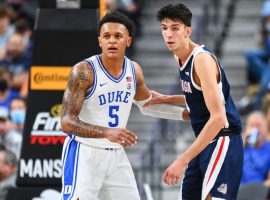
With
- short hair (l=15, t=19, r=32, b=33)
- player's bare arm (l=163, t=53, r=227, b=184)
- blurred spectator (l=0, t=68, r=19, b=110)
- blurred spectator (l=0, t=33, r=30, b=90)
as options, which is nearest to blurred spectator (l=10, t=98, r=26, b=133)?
blurred spectator (l=0, t=68, r=19, b=110)

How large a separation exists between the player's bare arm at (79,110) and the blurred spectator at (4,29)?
828cm

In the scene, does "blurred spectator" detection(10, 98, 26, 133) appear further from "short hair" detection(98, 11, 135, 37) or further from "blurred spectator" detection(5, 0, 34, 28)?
"short hair" detection(98, 11, 135, 37)

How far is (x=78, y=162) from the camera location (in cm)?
998

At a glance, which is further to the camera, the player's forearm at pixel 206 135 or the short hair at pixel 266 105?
the short hair at pixel 266 105

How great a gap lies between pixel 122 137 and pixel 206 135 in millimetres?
745

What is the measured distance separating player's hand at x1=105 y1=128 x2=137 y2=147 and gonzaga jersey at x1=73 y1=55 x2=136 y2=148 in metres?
0.61

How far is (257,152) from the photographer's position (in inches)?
548

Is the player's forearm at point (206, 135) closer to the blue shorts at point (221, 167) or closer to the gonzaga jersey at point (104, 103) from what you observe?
the blue shorts at point (221, 167)

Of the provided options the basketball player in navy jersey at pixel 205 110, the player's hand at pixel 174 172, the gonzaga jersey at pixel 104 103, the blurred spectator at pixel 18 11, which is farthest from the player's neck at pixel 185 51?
the blurred spectator at pixel 18 11

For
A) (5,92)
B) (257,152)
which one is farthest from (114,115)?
(5,92)

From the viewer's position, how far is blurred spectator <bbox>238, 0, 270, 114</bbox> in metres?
16.2

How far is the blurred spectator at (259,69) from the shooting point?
1617 centimetres

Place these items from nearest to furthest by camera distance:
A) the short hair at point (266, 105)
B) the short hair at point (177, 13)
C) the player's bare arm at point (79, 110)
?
the player's bare arm at point (79, 110) < the short hair at point (177, 13) < the short hair at point (266, 105)

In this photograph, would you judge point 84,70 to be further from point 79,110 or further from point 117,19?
point 117,19
